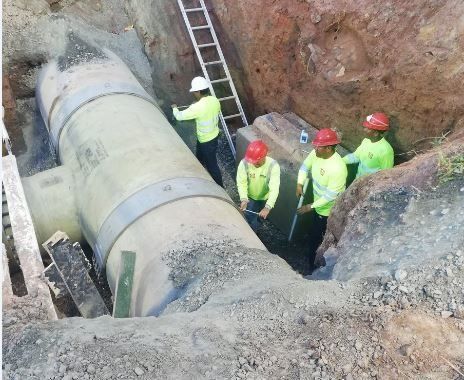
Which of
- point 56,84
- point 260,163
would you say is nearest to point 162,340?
point 260,163

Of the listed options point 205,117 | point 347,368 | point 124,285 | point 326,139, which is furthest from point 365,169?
point 347,368

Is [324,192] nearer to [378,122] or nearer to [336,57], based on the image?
[378,122]

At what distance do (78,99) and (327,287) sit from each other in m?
4.21

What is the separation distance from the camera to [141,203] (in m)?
4.58

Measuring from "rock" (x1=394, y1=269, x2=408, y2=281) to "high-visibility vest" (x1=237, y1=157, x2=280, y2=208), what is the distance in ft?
8.10

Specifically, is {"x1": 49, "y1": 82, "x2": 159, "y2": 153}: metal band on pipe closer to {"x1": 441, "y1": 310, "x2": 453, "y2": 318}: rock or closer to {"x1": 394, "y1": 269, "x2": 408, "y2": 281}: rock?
{"x1": 394, "y1": 269, "x2": 408, "y2": 281}: rock

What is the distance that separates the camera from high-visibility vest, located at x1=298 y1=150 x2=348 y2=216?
4.96 m

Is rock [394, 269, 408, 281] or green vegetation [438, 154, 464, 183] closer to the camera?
rock [394, 269, 408, 281]

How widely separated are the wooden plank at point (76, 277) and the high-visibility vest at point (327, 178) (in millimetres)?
2478

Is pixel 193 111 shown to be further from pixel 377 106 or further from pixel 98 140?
pixel 377 106

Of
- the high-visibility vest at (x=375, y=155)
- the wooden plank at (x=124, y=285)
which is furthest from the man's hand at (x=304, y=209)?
the wooden plank at (x=124, y=285)

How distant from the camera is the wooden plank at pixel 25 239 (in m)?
3.86

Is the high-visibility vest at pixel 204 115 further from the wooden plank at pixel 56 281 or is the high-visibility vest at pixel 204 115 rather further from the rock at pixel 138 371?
the rock at pixel 138 371

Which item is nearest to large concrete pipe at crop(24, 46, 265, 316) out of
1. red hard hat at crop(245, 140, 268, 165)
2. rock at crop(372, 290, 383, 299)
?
red hard hat at crop(245, 140, 268, 165)
